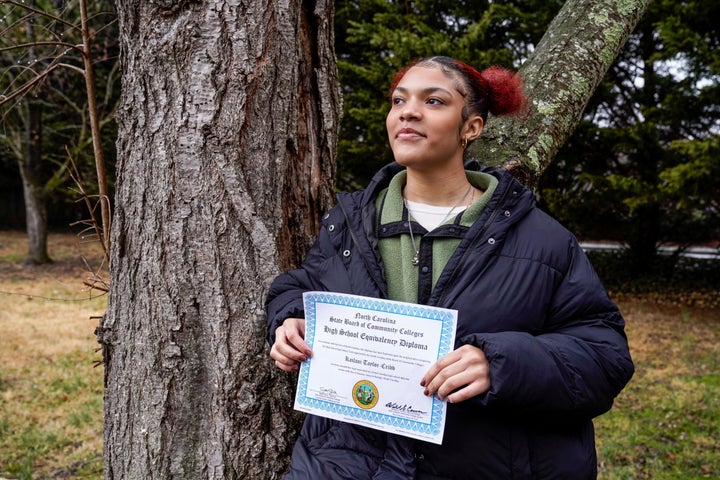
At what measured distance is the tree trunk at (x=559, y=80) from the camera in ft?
8.95

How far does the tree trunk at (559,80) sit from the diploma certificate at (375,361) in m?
1.30

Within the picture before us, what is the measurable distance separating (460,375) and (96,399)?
14.8ft

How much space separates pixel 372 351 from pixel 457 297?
0.96 ft

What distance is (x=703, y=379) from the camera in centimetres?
595

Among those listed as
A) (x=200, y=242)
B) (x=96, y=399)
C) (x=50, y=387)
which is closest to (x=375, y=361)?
(x=200, y=242)

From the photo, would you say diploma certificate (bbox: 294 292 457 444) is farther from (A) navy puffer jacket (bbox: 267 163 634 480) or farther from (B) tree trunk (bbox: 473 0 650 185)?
(B) tree trunk (bbox: 473 0 650 185)

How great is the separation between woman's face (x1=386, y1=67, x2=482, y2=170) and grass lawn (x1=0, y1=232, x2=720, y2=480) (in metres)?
1.66

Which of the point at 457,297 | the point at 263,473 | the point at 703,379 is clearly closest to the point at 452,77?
the point at 457,297

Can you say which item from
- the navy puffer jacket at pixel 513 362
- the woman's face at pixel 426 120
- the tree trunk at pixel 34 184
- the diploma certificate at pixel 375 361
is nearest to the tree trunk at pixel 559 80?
the woman's face at pixel 426 120

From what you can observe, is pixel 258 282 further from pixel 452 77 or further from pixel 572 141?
pixel 572 141

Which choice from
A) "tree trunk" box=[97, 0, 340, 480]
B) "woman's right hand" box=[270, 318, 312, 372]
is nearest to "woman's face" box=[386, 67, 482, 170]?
"tree trunk" box=[97, 0, 340, 480]

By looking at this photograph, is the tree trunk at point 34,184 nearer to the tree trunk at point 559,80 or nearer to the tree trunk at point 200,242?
the tree trunk at point 200,242
